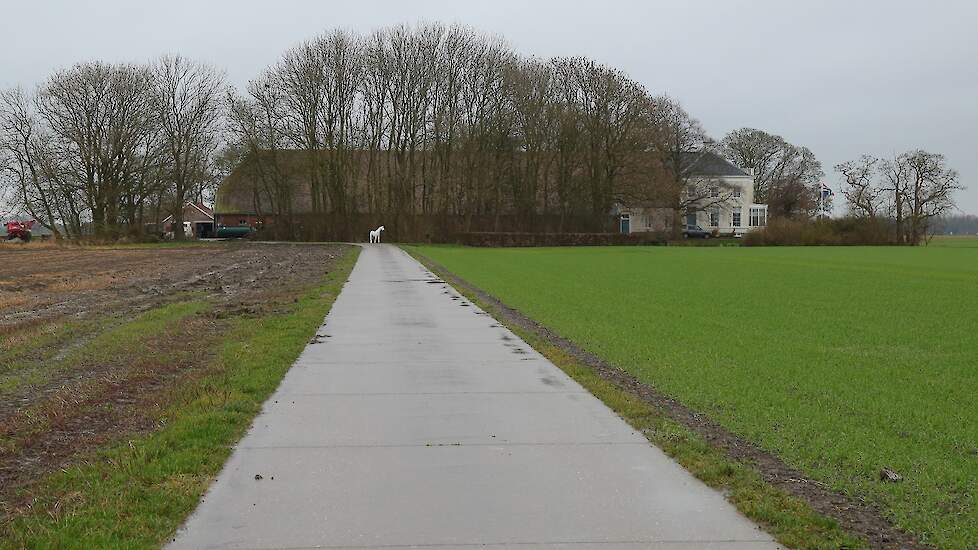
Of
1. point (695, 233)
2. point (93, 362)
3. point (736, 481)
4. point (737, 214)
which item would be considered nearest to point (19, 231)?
point (695, 233)

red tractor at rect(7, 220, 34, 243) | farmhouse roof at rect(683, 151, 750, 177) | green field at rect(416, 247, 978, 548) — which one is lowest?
green field at rect(416, 247, 978, 548)

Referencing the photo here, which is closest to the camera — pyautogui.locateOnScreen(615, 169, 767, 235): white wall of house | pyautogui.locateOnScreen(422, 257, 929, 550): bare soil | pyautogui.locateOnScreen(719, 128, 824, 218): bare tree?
pyautogui.locateOnScreen(422, 257, 929, 550): bare soil

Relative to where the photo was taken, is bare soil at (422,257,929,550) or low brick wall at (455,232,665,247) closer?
bare soil at (422,257,929,550)

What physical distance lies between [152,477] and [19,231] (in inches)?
3159

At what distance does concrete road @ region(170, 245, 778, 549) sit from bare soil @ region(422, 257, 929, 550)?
574 mm

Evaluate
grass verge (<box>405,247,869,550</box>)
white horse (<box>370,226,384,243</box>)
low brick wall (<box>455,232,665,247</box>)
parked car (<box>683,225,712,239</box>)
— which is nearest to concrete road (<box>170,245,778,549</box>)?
grass verge (<box>405,247,869,550</box>)

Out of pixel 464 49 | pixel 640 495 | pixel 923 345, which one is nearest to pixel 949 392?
pixel 923 345

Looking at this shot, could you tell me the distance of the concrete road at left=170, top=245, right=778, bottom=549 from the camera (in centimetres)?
434

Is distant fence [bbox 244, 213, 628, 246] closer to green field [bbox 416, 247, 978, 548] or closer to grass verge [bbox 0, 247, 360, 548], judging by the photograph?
green field [bbox 416, 247, 978, 548]

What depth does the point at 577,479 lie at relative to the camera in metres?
5.27

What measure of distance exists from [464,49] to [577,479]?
67.0 m

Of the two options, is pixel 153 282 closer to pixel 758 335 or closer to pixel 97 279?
pixel 97 279

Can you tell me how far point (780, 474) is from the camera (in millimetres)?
5527

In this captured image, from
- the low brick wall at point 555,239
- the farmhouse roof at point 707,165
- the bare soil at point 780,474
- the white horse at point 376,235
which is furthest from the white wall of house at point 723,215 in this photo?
the bare soil at point 780,474
